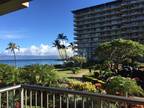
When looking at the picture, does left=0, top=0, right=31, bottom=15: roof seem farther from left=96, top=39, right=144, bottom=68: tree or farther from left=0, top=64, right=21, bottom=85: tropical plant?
left=96, top=39, right=144, bottom=68: tree

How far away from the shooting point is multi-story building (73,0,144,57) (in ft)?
329

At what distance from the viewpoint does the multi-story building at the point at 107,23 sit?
10038 cm

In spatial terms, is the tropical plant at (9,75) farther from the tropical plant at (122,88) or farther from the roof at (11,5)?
the roof at (11,5)

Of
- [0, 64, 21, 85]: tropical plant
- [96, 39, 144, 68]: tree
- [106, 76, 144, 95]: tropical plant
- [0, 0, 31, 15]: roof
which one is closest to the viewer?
[0, 0, 31, 15]: roof

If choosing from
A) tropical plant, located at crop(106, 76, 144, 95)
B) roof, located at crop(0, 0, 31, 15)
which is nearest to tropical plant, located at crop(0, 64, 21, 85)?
tropical plant, located at crop(106, 76, 144, 95)

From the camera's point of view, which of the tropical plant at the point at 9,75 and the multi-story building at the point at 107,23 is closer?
the tropical plant at the point at 9,75

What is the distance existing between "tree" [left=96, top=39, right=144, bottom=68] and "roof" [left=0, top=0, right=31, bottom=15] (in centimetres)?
3914

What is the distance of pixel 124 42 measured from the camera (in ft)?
143

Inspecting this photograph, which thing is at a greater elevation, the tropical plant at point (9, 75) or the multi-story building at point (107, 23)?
the multi-story building at point (107, 23)

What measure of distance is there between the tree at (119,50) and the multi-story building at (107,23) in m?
46.9

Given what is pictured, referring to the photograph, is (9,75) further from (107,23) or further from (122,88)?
(107,23)

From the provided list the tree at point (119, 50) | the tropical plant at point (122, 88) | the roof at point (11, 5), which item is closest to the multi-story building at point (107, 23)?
the tree at point (119, 50)

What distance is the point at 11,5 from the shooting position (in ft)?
13.7

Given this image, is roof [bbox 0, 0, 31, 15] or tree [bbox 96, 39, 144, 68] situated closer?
roof [bbox 0, 0, 31, 15]
